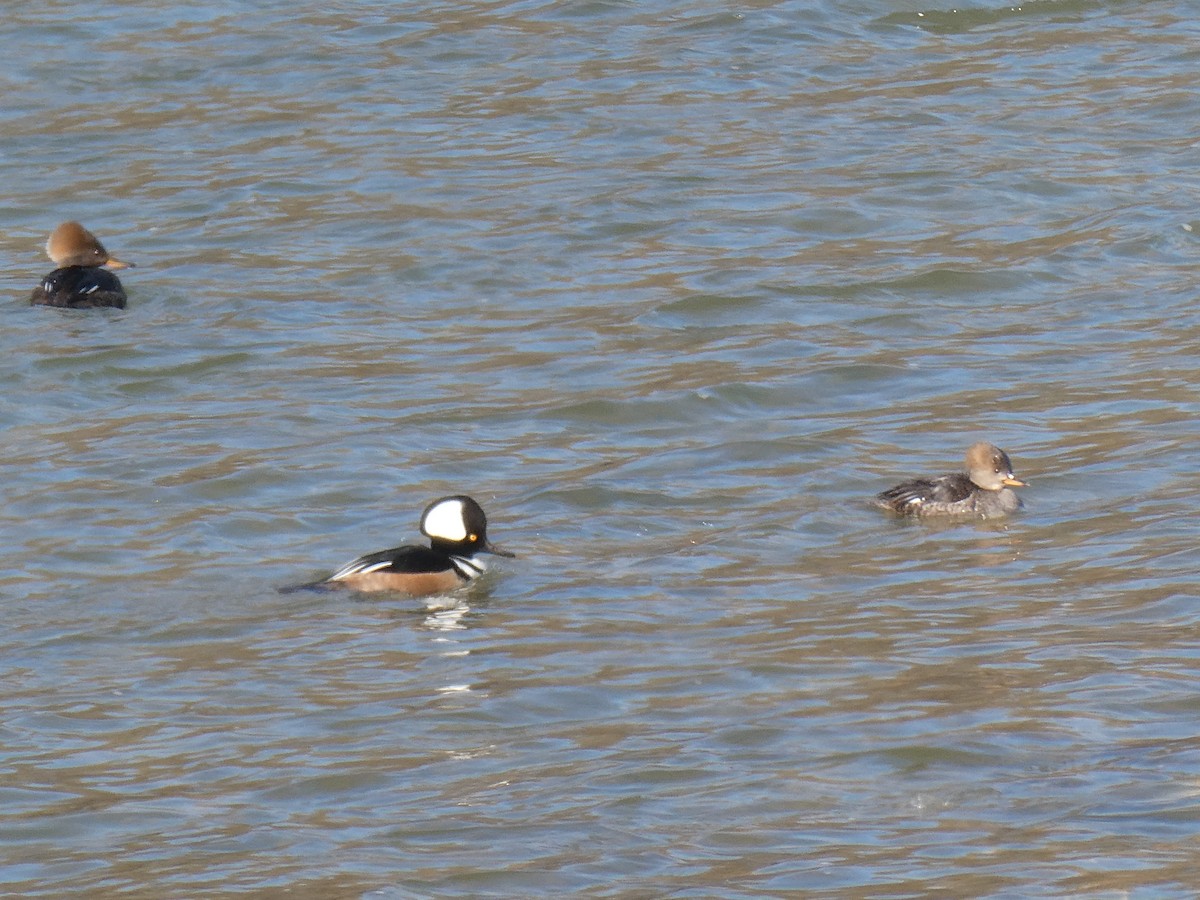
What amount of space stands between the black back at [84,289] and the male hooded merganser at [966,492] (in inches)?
234

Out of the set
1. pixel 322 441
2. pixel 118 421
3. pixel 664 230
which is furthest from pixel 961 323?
pixel 118 421

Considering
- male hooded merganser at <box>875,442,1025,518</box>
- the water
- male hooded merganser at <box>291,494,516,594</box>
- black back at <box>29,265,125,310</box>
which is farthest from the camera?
black back at <box>29,265,125,310</box>

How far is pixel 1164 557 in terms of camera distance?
9.02 m

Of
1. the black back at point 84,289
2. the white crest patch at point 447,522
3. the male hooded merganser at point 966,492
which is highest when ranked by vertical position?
the black back at point 84,289

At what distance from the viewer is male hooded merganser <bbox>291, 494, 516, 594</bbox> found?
30.7ft

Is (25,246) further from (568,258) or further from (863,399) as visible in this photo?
(863,399)

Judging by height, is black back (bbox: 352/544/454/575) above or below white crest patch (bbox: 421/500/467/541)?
below

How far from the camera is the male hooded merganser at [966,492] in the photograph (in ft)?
32.4

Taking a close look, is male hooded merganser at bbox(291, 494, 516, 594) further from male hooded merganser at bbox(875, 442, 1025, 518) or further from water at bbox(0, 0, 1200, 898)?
male hooded merganser at bbox(875, 442, 1025, 518)

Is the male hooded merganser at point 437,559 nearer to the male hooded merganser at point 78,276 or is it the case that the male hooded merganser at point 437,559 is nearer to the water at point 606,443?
the water at point 606,443

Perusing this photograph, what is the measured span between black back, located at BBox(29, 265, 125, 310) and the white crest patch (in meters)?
5.22

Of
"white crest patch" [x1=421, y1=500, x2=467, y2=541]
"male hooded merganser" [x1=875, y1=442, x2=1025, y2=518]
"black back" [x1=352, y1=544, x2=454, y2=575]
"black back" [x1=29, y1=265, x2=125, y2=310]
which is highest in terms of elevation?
"black back" [x1=29, y1=265, x2=125, y2=310]

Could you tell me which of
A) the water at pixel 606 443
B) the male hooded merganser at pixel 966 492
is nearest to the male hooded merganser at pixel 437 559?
the water at pixel 606 443

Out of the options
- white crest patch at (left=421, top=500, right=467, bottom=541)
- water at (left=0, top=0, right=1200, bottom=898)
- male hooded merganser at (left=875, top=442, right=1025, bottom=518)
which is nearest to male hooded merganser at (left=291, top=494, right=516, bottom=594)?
white crest patch at (left=421, top=500, right=467, bottom=541)
